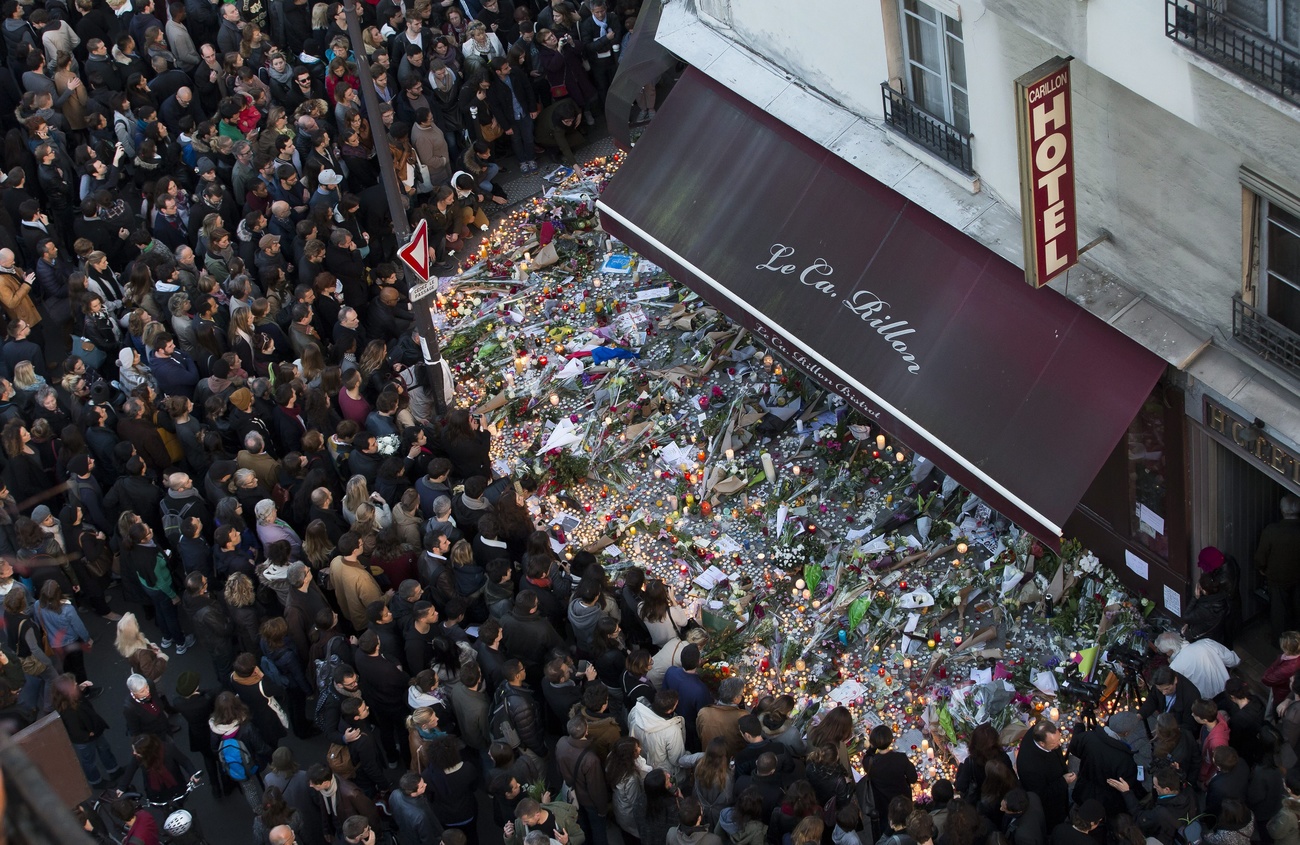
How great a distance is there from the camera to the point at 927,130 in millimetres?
12883

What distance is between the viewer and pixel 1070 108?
1046 cm

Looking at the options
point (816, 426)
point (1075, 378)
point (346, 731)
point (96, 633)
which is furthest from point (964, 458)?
point (96, 633)

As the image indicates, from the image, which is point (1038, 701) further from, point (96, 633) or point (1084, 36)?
point (96, 633)

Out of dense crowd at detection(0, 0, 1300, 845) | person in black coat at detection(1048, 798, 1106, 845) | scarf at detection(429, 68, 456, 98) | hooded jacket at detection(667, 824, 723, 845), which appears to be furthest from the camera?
scarf at detection(429, 68, 456, 98)

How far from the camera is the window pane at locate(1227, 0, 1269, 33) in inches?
356

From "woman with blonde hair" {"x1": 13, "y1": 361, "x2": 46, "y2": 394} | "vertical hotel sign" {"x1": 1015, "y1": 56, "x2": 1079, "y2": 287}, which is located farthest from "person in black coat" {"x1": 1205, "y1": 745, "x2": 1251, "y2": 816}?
"woman with blonde hair" {"x1": 13, "y1": 361, "x2": 46, "y2": 394}

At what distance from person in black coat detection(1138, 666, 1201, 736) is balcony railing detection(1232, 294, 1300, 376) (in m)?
2.34

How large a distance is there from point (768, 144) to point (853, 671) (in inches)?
195

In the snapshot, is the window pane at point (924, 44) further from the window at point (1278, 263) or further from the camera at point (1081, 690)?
the camera at point (1081, 690)

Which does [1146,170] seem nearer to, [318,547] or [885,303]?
[885,303]

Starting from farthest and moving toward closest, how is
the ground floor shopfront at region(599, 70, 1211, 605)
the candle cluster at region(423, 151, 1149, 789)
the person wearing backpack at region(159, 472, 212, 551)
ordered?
1. the person wearing backpack at region(159, 472, 212, 551)
2. the candle cluster at region(423, 151, 1149, 789)
3. the ground floor shopfront at region(599, 70, 1211, 605)

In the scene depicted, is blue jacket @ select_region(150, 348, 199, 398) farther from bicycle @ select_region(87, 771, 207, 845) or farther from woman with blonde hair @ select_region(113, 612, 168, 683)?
bicycle @ select_region(87, 771, 207, 845)

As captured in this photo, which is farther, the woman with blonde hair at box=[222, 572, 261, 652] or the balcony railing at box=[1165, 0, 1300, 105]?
the woman with blonde hair at box=[222, 572, 261, 652]

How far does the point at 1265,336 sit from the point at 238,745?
26.3ft
